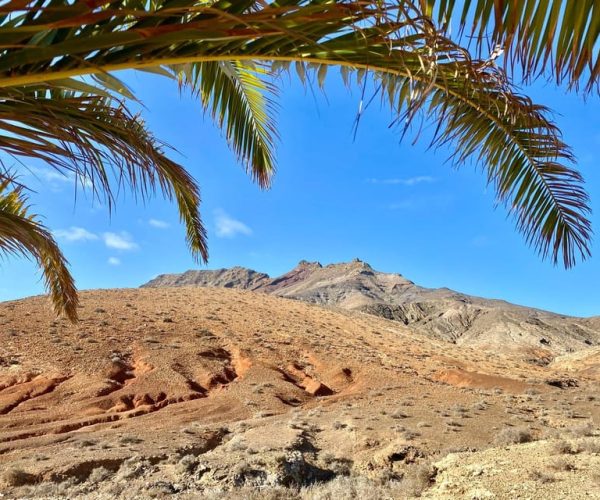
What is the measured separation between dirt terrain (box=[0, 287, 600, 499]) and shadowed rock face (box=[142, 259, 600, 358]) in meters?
14.3

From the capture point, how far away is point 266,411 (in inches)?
574

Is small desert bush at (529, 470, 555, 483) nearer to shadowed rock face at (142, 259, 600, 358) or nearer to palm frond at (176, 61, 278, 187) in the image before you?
palm frond at (176, 61, 278, 187)

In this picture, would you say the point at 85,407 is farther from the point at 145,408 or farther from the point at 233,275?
the point at 233,275

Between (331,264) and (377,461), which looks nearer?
(377,461)

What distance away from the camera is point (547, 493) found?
19.9ft

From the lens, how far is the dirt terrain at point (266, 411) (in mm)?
7473

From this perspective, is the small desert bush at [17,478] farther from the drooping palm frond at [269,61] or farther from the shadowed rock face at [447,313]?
the shadowed rock face at [447,313]

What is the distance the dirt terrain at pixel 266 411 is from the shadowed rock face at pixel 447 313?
1433cm

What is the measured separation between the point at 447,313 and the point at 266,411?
154 ft

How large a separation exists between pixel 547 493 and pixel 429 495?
5.08 ft

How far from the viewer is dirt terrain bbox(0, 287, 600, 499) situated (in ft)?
24.5

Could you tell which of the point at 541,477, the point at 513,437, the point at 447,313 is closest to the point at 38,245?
the point at 541,477

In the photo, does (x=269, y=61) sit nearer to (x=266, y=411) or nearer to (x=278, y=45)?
(x=278, y=45)

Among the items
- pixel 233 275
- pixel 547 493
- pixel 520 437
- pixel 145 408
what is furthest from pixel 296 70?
pixel 233 275
